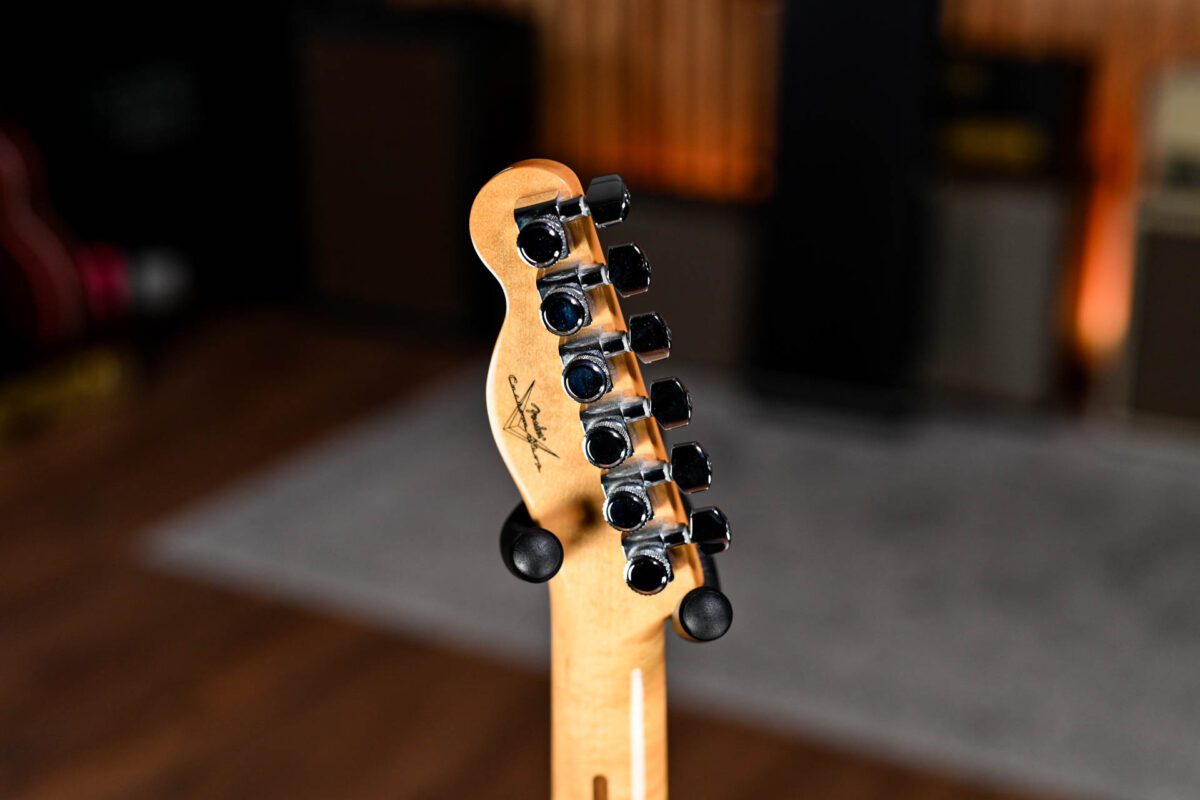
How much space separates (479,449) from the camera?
164 inches

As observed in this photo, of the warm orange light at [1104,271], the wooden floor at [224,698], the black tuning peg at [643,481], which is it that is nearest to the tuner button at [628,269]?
the black tuning peg at [643,481]

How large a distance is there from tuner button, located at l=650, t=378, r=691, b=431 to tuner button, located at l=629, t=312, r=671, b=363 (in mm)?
24

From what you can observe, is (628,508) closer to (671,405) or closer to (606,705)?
(671,405)

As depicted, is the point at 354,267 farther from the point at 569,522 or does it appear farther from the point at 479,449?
the point at 569,522

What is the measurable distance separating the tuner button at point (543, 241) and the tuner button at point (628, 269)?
35 mm

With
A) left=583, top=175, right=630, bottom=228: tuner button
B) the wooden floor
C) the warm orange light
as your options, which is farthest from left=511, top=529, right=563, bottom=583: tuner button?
the warm orange light

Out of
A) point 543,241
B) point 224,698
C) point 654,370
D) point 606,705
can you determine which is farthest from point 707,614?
point 654,370

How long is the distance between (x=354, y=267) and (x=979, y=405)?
1.98 meters

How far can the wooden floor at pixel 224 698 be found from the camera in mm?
2832

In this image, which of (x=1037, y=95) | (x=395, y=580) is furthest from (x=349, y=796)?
(x=1037, y=95)

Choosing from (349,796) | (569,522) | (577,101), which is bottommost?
(349,796)

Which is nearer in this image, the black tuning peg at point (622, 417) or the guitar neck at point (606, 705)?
the black tuning peg at point (622, 417)

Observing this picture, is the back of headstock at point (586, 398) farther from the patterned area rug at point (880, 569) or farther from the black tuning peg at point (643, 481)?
the patterned area rug at point (880, 569)
